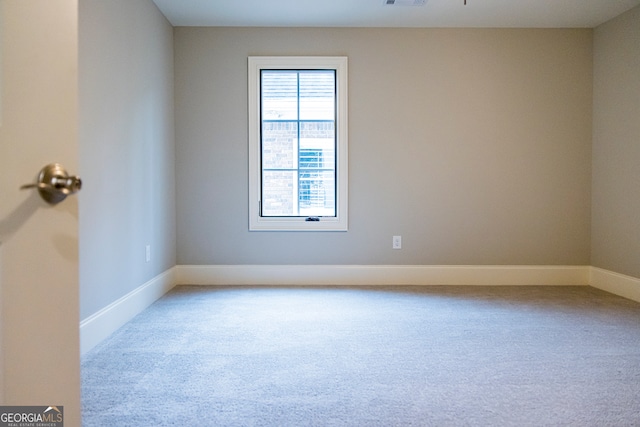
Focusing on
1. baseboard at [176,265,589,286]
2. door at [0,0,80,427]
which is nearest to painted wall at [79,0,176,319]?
baseboard at [176,265,589,286]

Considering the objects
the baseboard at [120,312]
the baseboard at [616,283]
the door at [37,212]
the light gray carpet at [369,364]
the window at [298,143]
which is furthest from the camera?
the window at [298,143]

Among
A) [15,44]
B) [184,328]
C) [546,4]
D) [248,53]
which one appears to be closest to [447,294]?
[184,328]

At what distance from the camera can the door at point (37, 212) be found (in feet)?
2.67

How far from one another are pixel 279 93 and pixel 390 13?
123 cm

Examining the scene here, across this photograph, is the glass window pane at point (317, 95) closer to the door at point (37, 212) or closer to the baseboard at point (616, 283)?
the baseboard at point (616, 283)

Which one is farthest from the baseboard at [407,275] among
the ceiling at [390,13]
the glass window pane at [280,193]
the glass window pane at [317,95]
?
the ceiling at [390,13]

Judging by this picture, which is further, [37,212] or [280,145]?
[280,145]

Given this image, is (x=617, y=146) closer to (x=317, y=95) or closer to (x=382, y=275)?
(x=382, y=275)

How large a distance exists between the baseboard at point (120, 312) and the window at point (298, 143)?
105cm

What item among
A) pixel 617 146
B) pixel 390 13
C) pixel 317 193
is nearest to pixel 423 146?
pixel 317 193

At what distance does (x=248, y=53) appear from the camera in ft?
15.0

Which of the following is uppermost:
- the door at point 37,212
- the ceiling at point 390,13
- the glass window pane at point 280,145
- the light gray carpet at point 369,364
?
the ceiling at point 390,13

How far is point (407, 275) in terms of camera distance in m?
4.63

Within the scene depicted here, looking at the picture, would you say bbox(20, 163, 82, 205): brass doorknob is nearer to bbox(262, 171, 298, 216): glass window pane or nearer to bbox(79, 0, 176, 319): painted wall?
bbox(79, 0, 176, 319): painted wall
